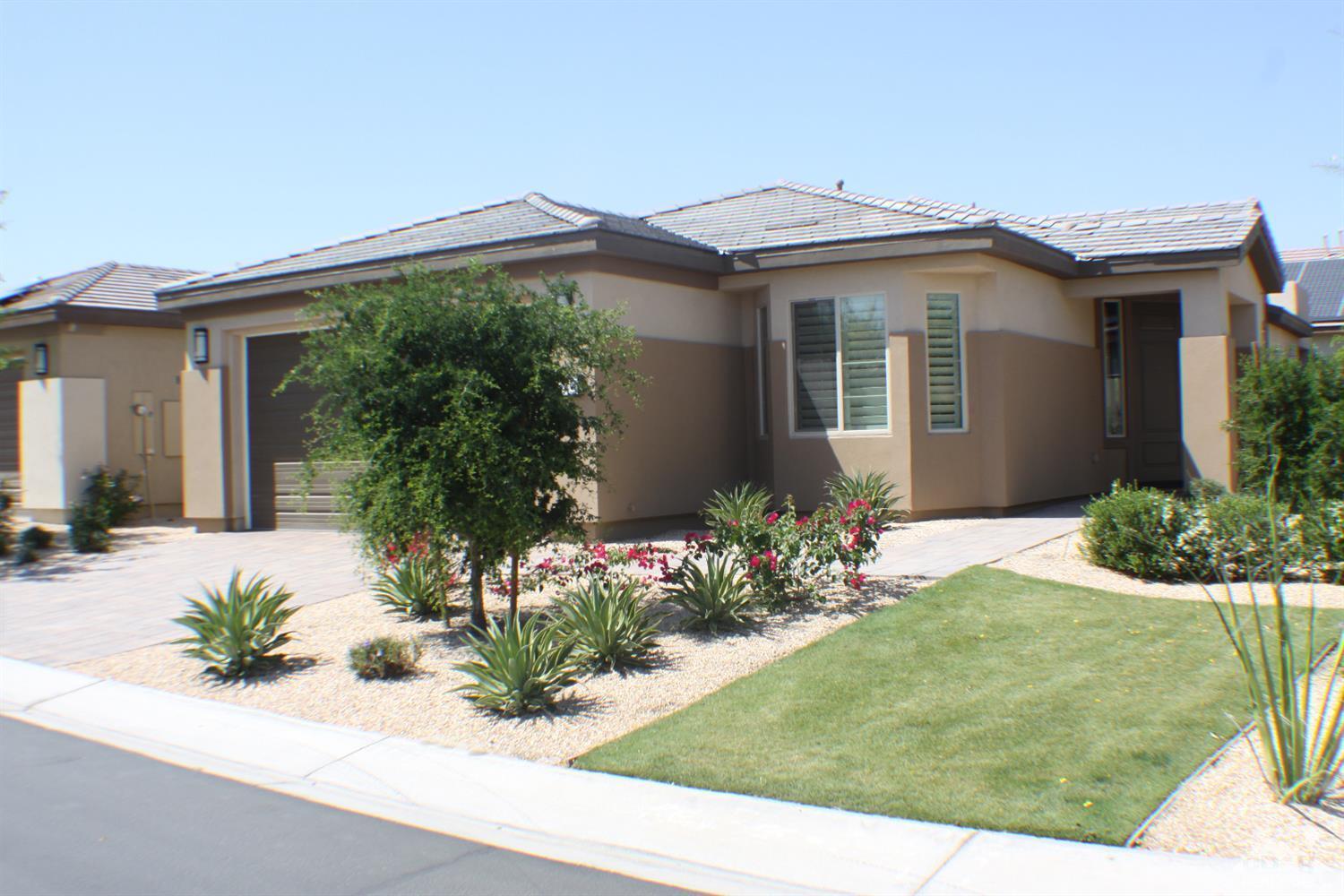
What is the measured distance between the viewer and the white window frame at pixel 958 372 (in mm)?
15336

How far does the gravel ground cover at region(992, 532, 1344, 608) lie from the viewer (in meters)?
9.67

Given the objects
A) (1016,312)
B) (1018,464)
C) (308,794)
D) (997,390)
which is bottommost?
(308,794)

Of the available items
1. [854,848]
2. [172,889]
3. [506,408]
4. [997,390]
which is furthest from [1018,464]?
[172,889]

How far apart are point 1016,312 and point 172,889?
13.6 meters

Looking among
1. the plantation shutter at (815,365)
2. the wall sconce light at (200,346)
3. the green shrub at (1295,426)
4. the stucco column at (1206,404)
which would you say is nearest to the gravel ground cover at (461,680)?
the green shrub at (1295,426)

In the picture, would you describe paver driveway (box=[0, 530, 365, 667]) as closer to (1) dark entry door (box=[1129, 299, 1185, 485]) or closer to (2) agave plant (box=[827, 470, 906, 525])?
(2) agave plant (box=[827, 470, 906, 525])

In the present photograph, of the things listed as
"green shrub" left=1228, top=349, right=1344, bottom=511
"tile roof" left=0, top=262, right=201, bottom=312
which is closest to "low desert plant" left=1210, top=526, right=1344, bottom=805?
"green shrub" left=1228, top=349, right=1344, bottom=511

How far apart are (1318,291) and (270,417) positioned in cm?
2618

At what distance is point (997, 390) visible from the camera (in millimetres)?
15555

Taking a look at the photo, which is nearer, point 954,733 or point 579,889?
point 579,889

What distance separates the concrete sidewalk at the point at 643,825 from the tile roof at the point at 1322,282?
A: 25.2 metres

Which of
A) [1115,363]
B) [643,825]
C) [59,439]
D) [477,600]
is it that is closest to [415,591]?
[477,600]

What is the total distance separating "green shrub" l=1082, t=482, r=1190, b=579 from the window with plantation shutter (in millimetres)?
4630

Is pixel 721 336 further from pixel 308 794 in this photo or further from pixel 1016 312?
pixel 308 794
